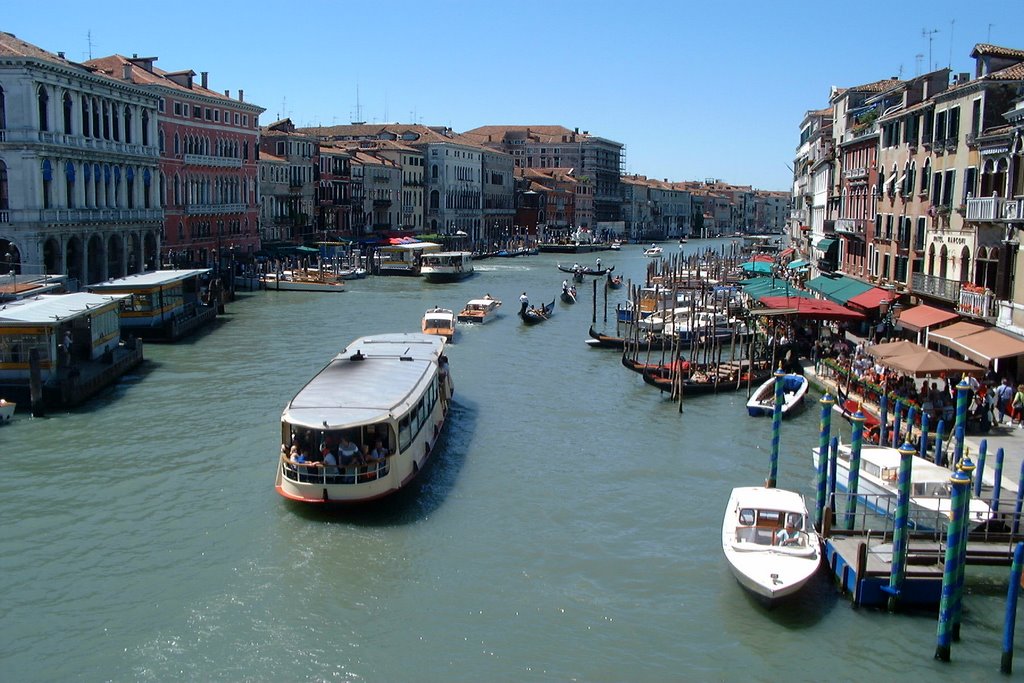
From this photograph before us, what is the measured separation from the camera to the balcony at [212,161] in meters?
43.3

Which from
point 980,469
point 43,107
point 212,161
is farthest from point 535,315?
point 980,469

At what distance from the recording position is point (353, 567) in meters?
11.2

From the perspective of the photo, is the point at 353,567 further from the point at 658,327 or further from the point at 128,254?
the point at 128,254

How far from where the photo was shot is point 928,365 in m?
15.6

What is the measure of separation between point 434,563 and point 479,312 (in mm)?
22169

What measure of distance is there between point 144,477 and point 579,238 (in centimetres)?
7398

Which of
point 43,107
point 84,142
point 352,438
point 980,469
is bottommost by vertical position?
point 980,469

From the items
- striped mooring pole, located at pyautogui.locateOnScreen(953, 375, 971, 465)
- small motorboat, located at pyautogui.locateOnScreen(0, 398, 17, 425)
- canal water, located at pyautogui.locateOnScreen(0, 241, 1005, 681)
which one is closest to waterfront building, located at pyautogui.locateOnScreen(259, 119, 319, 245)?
canal water, located at pyautogui.locateOnScreen(0, 241, 1005, 681)

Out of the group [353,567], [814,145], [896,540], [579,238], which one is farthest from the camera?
[579,238]

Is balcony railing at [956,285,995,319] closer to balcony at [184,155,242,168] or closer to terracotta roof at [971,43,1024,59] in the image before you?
terracotta roof at [971,43,1024,59]

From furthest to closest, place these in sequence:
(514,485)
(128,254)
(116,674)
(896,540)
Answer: (128,254), (514,485), (896,540), (116,674)

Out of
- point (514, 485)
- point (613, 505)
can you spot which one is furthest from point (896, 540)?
point (514, 485)

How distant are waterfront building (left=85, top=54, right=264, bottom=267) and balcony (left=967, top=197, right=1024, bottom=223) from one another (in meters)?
29.6

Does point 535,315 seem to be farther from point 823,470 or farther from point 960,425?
point 823,470
